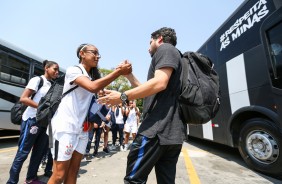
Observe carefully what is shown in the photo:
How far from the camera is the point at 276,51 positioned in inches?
142

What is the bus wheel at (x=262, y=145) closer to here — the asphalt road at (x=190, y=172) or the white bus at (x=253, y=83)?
the white bus at (x=253, y=83)

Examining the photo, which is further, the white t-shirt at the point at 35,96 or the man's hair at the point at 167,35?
the white t-shirt at the point at 35,96

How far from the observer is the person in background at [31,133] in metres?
3.07

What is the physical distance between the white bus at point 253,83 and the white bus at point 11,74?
6.76 meters

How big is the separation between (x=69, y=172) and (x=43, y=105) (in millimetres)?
912

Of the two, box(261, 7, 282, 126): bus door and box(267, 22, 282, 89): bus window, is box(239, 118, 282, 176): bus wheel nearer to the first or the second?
box(261, 7, 282, 126): bus door

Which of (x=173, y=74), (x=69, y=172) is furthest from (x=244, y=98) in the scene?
(x=69, y=172)

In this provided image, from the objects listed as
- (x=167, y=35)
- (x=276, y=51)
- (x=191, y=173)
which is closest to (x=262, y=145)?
(x=191, y=173)

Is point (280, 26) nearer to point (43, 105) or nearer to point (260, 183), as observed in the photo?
point (260, 183)

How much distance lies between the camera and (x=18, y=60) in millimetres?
7531

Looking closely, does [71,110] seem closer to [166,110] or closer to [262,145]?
[166,110]

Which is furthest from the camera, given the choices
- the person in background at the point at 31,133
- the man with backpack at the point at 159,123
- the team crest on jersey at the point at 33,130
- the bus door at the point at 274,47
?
the bus door at the point at 274,47

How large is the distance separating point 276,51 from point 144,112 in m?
3.09

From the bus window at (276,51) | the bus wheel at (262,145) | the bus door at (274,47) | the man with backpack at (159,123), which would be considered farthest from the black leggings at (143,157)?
the bus wheel at (262,145)
